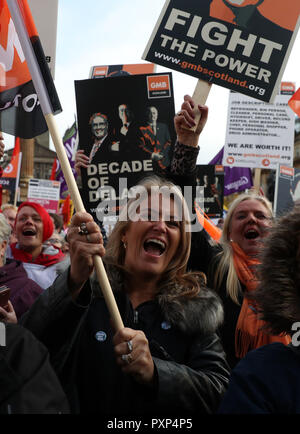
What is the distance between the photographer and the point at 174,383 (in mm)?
1707

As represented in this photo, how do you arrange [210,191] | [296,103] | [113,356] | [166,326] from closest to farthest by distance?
[113,356], [166,326], [296,103], [210,191]

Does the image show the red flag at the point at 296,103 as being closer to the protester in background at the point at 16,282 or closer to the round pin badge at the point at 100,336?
the protester in background at the point at 16,282

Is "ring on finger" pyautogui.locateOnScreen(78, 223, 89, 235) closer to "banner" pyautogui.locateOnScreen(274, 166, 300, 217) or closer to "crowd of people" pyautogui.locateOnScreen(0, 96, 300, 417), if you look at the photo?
"crowd of people" pyautogui.locateOnScreen(0, 96, 300, 417)

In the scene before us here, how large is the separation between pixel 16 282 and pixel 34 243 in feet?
3.46

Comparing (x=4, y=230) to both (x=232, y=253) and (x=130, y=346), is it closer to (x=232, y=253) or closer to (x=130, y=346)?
(x=232, y=253)

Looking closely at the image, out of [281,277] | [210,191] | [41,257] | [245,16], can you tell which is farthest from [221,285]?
[210,191]

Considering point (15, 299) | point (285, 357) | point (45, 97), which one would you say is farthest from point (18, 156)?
point (285, 357)

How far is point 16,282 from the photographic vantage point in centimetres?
301

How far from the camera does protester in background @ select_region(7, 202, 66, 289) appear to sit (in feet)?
12.8

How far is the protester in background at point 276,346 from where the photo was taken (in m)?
1.34

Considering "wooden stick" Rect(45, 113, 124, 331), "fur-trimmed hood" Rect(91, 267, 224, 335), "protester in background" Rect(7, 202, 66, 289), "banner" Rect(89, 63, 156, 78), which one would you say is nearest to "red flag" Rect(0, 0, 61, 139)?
"wooden stick" Rect(45, 113, 124, 331)

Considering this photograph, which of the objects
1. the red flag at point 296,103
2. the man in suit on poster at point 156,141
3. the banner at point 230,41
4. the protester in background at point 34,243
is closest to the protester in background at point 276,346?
the banner at point 230,41

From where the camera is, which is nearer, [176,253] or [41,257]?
[176,253]
